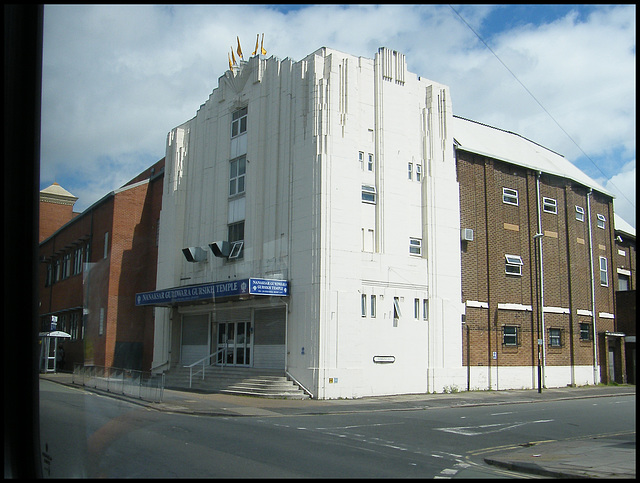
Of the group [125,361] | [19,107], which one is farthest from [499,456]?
[125,361]

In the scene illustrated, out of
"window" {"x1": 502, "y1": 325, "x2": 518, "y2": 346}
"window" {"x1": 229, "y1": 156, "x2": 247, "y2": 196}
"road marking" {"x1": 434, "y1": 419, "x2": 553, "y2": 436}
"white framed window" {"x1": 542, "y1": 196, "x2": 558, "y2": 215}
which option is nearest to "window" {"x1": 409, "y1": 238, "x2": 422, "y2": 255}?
"window" {"x1": 502, "y1": 325, "x2": 518, "y2": 346}

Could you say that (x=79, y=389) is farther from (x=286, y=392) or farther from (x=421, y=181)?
(x=421, y=181)

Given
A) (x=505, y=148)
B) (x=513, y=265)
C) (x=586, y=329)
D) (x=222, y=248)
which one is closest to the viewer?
(x=586, y=329)

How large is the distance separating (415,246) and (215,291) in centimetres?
913

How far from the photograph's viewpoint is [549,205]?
3438cm

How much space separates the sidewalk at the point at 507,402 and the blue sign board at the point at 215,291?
426cm

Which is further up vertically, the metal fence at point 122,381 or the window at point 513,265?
the window at point 513,265

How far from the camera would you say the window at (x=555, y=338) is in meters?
32.9

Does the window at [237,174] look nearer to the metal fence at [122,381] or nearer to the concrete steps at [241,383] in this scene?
the concrete steps at [241,383]

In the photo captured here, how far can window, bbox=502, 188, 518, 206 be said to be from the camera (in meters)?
33.4

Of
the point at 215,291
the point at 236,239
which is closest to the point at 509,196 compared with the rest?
the point at 236,239

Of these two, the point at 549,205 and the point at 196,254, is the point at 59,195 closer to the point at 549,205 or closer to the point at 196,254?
the point at 196,254

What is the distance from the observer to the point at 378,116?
2823 centimetres

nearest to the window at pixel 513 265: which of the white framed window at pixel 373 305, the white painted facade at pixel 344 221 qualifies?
the white painted facade at pixel 344 221
